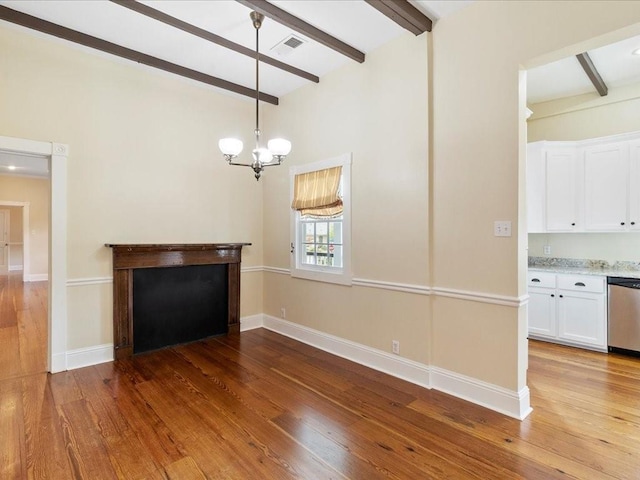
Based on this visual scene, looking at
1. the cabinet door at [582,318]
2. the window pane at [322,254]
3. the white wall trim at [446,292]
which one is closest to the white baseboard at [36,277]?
the window pane at [322,254]

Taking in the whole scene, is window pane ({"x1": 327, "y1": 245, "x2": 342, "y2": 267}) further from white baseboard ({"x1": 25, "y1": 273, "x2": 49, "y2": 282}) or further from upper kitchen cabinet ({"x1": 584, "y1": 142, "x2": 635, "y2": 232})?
white baseboard ({"x1": 25, "y1": 273, "x2": 49, "y2": 282})

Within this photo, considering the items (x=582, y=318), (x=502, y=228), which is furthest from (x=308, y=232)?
(x=582, y=318)

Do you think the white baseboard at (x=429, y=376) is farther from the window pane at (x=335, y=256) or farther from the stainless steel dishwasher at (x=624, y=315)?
the stainless steel dishwasher at (x=624, y=315)

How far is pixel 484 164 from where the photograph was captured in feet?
8.78

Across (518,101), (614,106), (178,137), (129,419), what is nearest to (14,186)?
(178,137)

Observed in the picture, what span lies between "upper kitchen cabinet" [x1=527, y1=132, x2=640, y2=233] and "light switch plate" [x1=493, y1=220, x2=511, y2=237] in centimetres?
235

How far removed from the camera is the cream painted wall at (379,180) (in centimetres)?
305

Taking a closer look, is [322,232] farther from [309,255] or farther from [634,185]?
[634,185]

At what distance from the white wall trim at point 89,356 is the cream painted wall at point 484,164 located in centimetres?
339

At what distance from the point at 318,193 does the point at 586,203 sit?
3300 millimetres

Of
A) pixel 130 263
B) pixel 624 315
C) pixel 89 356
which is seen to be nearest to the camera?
pixel 89 356

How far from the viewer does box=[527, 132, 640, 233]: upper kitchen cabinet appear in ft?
12.6

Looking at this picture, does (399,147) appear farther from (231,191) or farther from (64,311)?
(64,311)

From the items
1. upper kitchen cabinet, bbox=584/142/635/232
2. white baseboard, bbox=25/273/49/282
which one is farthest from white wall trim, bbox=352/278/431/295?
white baseboard, bbox=25/273/49/282
